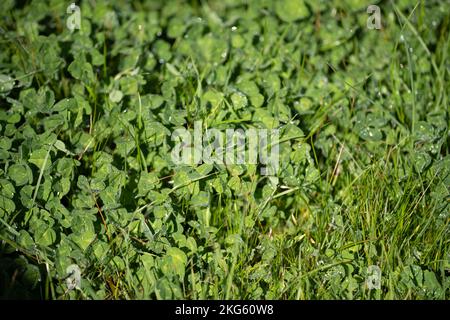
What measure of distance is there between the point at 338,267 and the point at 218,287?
18.5 inches

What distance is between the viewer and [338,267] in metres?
2.29

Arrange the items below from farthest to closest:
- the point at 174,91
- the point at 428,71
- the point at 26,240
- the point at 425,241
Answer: the point at 428,71 → the point at 174,91 → the point at 425,241 → the point at 26,240

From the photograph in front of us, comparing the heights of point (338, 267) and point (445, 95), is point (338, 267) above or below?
below

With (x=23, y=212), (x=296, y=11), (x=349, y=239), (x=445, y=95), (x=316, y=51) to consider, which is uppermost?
(x=296, y=11)

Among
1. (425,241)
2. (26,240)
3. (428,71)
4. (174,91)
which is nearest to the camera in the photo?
(26,240)

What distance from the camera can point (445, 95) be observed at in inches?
116

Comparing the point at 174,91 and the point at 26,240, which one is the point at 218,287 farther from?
the point at 174,91

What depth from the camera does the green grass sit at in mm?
2258

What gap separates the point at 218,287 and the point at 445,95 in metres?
1.55

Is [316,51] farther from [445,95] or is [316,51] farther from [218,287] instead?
[218,287]

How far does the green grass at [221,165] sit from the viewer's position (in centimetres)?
226

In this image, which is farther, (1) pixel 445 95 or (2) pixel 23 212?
(1) pixel 445 95

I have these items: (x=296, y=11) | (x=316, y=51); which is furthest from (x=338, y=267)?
(x=296, y=11)

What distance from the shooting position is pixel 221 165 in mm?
2559
